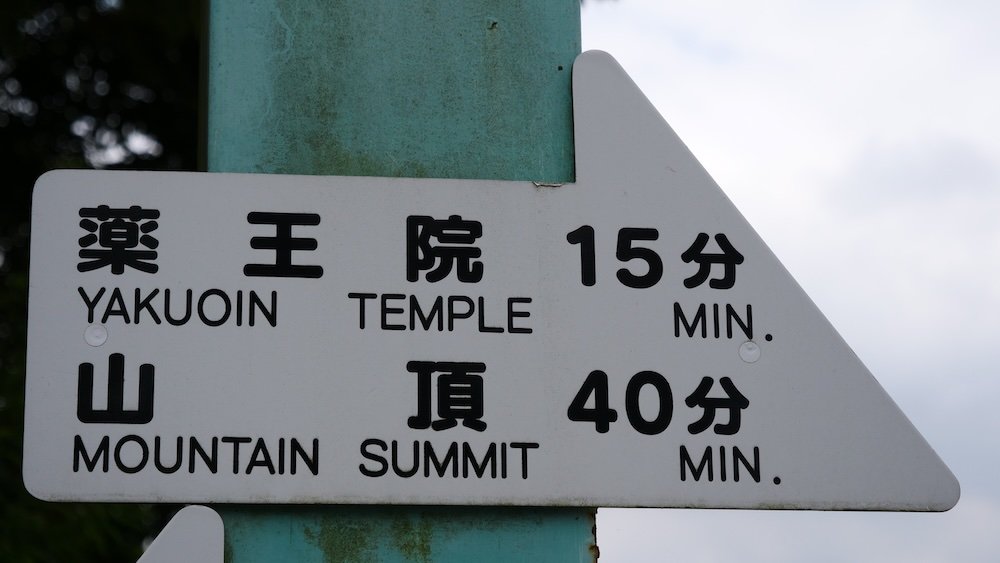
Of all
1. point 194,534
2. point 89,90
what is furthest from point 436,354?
point 89,90

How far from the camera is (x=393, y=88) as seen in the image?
1.71 metres

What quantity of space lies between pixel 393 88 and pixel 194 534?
0.68 m

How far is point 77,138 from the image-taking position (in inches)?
188

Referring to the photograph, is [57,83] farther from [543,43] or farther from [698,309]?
[698,309]

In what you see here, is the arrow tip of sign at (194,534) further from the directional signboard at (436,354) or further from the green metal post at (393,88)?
the green metal post at (393,88)

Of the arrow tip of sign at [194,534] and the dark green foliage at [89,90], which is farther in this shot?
the dark green foliage at [89,90]

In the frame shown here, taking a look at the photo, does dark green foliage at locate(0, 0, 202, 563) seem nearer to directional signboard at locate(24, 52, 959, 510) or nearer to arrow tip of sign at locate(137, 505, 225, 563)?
directional signboard at locate(24, 52, 959, 510)

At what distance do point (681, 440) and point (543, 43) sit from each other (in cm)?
62

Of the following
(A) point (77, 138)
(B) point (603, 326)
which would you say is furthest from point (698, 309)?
(A) point (77, 138)

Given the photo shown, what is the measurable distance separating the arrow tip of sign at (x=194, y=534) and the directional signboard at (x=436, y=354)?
1.4 inches

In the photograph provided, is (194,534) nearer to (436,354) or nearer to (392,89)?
(436,354)

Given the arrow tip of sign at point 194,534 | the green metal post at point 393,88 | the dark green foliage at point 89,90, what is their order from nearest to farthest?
the arrow tip of sign at point 194,534 → the green metal post at point 393,88 → the dark green foliage at point 89,90

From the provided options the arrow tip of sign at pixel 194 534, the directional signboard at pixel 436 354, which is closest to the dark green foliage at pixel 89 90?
the directional signboard at pixel 436 354

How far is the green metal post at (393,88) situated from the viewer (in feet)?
5.51
